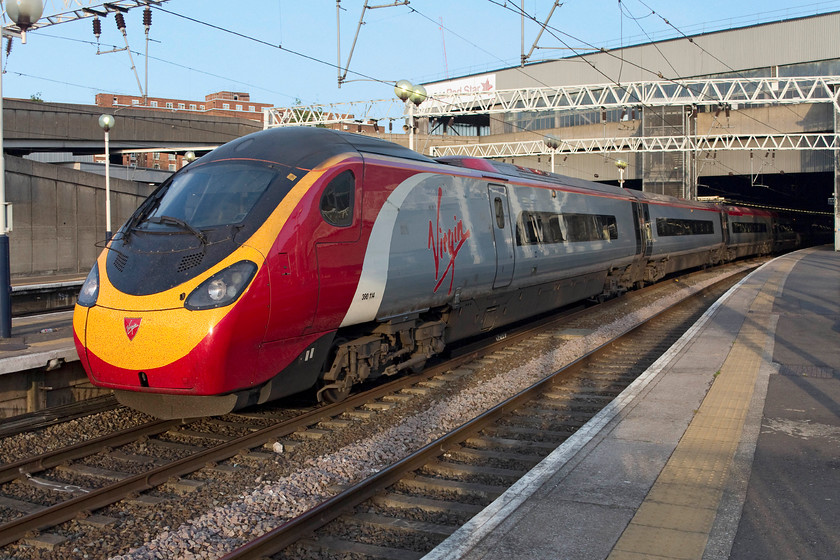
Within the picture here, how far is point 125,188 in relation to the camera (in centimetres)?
3353

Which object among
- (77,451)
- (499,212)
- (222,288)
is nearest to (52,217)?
(499,212)

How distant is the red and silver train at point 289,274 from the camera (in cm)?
648

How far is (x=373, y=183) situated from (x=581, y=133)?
5003cm

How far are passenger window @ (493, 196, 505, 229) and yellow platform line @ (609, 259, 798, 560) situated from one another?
4.06 metres

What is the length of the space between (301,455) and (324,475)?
1.98 feet

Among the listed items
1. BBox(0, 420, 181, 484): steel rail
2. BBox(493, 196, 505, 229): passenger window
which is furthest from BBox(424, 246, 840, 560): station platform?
BBox(0, 420, 181, 484): steel rail

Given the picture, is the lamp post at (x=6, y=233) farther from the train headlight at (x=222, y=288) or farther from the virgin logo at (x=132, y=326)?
the train headlight at (x=222, y=288)

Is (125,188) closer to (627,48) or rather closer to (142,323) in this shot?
(142,323)

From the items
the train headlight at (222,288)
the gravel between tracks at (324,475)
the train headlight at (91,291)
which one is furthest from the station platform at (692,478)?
the train headlight at (91,291)

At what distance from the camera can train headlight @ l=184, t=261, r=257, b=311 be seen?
21.0 feet

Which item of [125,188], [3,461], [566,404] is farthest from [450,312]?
[125,188]

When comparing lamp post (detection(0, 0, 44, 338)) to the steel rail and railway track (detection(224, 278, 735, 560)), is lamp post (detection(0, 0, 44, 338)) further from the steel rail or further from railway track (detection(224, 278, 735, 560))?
railway track (detection(224, 278, 735, 560))

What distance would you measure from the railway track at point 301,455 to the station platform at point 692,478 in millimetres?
615

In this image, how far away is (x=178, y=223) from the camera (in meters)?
7.27
